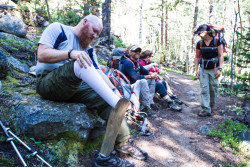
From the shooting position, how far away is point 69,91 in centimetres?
236

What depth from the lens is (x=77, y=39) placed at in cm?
272

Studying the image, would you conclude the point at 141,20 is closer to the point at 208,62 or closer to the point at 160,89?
the point at 160,89

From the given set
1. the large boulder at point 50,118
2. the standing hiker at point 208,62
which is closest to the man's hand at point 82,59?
the large boulder at point 50,118

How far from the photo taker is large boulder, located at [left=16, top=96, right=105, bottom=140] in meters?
2.23

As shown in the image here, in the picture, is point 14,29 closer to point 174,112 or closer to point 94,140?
point 94,140

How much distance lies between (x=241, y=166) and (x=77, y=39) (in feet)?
11.0

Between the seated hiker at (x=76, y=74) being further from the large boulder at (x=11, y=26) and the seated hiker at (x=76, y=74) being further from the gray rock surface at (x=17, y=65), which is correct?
the large boulder at (x=11, y=26)

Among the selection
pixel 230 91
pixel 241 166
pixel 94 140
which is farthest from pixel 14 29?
pixel 230 91

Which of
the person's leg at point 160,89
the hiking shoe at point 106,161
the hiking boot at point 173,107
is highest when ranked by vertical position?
the person's leg at point 160,89

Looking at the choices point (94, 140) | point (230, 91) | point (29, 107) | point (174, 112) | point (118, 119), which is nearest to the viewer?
point (118, 119)

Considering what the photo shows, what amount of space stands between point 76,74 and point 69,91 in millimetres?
417

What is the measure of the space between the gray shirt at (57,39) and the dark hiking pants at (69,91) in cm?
13

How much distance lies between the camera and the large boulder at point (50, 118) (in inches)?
87.8

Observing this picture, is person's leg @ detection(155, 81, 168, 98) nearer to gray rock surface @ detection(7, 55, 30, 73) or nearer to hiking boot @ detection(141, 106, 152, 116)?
hiking boot @ detection(141, 106, 152, 116)
